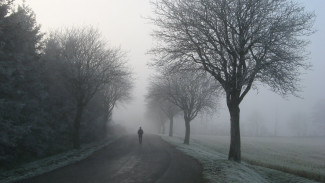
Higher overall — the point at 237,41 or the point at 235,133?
the point at 237,41

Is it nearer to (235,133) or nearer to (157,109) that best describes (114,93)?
(157,109)

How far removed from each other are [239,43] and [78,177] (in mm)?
12570

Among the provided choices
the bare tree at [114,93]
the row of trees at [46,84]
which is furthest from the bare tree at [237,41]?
the bare tree at [114,93]

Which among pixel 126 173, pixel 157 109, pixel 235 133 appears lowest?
pixel 126 173

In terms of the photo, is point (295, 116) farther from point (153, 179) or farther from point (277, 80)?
point (153, 179)

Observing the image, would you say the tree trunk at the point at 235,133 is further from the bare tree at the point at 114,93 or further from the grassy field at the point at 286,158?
the bare tree at the point at 114,93

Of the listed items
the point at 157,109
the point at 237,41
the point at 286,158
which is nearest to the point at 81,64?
the point at 237,41

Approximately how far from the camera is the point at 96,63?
32312 mm

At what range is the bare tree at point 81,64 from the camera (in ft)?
101

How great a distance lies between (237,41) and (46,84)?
1837cm

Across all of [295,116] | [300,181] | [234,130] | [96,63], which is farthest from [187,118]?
[295,116]

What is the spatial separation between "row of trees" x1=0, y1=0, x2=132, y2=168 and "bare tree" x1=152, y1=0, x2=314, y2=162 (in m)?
9.87

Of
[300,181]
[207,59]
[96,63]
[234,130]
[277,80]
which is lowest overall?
[300,181]

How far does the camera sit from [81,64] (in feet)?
102
